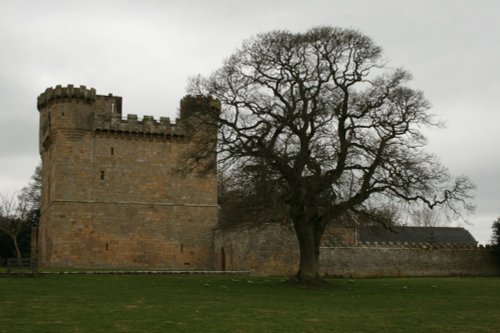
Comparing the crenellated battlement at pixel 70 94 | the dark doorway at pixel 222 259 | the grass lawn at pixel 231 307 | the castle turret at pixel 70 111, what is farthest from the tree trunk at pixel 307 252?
the crenellated battlement at pixel 70 94

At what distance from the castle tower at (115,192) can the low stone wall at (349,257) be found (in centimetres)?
238

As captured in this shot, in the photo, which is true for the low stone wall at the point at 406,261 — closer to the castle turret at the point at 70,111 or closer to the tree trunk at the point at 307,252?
the tree trunk at the point at 307,252

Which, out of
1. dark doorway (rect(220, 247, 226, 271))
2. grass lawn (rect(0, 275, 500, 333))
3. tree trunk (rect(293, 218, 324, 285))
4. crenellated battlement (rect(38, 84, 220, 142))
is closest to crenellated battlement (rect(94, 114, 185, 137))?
crenellated battlement (rect(38, 84, 220, 142))

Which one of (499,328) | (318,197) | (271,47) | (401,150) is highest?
(271,47)

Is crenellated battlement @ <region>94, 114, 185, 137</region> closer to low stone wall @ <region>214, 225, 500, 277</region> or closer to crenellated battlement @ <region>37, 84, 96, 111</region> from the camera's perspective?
crenellated battlement @ <region>37, 84, 96, 111</region>

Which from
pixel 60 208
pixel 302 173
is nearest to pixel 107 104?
pixel 60 208

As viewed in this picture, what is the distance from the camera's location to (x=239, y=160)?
23234 millimetres

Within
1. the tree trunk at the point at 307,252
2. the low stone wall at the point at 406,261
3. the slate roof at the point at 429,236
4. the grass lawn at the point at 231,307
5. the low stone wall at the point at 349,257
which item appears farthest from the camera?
the slate roof at the point at 429,236

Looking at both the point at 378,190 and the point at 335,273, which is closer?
the point at 378,190

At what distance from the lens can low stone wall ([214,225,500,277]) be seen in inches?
1276

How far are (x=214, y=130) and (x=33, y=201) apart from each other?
3504 centimetres

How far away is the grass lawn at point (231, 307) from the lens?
11906 mm

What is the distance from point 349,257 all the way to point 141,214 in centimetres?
1202

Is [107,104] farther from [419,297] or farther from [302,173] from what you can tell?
[419,297]
